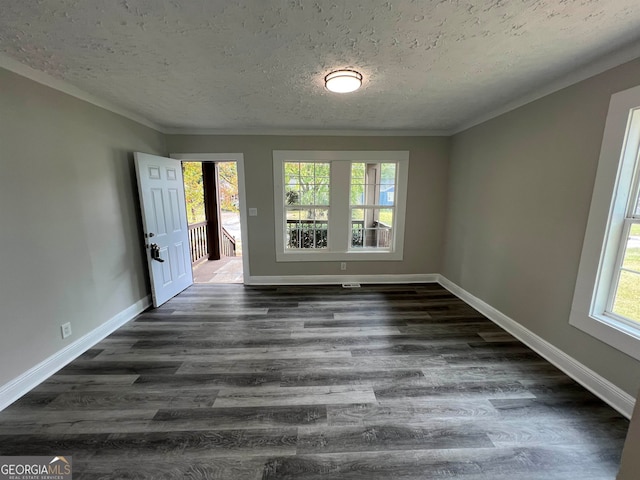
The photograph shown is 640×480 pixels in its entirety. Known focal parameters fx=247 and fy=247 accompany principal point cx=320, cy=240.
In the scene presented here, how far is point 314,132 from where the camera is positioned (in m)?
3.62

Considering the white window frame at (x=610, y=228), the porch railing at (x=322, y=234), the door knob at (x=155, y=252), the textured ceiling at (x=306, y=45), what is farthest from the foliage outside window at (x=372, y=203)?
the door knob at (x=155, y=252)

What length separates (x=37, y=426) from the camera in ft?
5.04

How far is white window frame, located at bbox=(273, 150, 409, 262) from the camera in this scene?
3.71 meters

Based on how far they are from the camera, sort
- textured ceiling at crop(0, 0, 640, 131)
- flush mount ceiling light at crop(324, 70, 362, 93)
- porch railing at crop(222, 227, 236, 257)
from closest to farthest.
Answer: textured ceiling at crop(0, 0, 640, 131)
flush mount ceiling light at crop(324, 70, 362, 93)
porch railing at crop(222, 227, 236, 257)

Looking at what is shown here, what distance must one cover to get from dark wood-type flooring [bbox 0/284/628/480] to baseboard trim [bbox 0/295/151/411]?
0.07 meters

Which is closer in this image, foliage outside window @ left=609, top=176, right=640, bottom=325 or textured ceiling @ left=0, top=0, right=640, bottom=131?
textured ceiling @ left=0, top=0, right=640, bottom=131

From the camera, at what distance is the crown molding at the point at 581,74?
5.29 ft

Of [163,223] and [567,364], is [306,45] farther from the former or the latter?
[567,364]

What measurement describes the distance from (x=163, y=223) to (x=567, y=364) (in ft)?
14.6

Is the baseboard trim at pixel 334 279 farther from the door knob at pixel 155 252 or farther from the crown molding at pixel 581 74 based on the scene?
the crown molding at pixel 581 74

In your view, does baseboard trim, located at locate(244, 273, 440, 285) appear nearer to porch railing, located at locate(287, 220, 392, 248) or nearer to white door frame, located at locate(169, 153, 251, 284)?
porch railing, located at locate(287, 220, 392, 248)

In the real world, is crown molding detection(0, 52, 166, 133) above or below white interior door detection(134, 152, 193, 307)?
above

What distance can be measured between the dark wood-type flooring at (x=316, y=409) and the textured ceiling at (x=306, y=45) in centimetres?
235

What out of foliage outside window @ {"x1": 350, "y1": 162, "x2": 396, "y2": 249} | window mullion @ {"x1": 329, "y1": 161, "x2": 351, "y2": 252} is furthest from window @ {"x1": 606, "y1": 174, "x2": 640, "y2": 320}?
window mullion @ {"x1": 329, "y1": 161, "x2": 351, "y2": 252}
